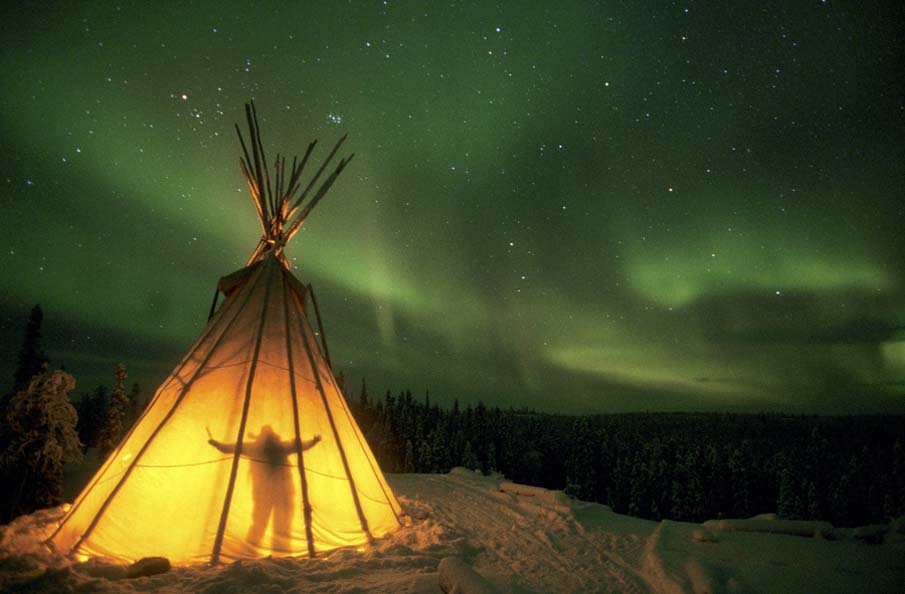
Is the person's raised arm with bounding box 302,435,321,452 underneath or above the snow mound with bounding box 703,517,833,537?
above

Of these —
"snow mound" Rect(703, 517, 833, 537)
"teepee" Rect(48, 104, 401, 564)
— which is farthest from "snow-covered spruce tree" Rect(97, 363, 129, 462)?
"snow mound" Rect(703, 517, 833, 537)

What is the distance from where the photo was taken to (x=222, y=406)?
497cm

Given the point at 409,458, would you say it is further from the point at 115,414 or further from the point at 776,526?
the point at 776,526

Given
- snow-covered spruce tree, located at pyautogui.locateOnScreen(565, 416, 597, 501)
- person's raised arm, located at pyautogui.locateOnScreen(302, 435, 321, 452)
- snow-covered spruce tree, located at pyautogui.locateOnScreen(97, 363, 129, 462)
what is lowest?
snow-covered spruce tree, located at pyautogui.locateOnScreen(565, 416, 597, 501)

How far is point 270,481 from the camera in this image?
4570mm

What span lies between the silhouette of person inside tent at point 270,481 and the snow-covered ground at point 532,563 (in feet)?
1.32

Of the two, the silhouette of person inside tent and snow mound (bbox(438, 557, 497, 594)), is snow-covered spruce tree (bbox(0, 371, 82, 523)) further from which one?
snow mound (bbox(438, 557, 497, 594))

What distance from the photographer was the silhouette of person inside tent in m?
4.30

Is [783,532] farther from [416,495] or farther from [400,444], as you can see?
[400,444]

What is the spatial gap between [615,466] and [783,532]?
128ft

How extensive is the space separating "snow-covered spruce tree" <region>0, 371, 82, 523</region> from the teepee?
5476 mm

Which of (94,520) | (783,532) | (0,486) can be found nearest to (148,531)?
(94,520)

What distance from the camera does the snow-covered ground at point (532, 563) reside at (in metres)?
3.40

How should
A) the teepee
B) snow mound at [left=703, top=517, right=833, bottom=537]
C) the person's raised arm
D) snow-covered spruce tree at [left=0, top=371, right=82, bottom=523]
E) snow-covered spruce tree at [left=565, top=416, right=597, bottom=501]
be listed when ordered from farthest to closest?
snow-covered spruce tree at [left=565, top=416, right=597, bottom=501], snow-covered spruce tree at [left=0, top=371, right=82, bottom=523], snow mound at [left=703, top=517, right=833, bottom=537], the person's raised arm, the teepee
